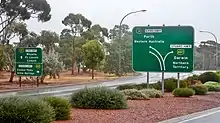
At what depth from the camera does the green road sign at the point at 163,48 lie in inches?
1086

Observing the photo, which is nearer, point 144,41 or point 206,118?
point 206,118

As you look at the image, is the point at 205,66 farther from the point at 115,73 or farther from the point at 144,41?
the point at 144,41

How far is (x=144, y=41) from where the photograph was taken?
2817cm

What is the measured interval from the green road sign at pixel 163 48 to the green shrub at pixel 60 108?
13.4 metres

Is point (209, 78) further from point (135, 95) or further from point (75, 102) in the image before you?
point (75, 102)

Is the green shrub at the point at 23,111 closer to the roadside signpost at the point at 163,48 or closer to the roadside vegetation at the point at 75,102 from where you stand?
the roadside vegetation at the point at 75,102

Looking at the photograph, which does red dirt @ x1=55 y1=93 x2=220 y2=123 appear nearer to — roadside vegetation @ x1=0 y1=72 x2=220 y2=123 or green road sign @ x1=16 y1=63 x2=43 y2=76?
roadside vegetation @ x1=0 y1=72 x2=220 y2=123

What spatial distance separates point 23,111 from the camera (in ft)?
40.3

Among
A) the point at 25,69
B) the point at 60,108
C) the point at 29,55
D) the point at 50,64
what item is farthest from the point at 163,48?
the point at 50,64

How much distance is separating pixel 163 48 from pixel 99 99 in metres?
10.1

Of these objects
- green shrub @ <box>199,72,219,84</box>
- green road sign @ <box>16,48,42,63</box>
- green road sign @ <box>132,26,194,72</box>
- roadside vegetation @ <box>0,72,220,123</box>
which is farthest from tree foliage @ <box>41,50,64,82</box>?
green road sign @ <box>132,26,194,72</box>

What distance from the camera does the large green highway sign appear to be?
27.2 meters

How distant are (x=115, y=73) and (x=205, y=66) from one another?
228ft

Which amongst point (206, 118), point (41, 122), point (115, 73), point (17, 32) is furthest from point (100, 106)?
point (115, 73)
